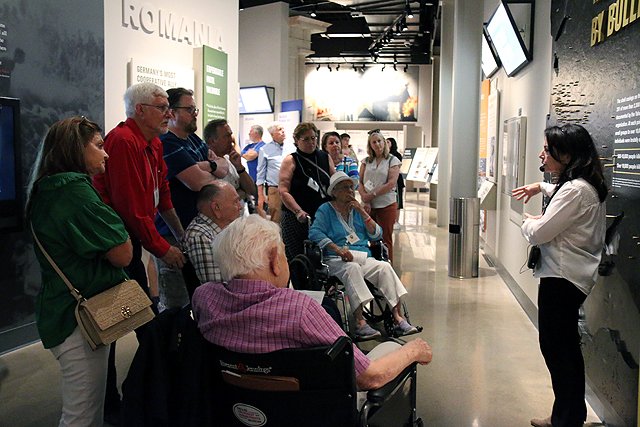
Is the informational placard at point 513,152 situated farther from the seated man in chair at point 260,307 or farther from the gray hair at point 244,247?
the gray hair at point 244,247

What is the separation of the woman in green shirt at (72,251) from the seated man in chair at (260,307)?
500 millimetres

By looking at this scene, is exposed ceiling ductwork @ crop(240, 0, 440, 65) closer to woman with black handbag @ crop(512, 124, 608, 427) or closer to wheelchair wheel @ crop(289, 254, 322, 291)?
wheelchair wheel @ crop(289, 254, 322, 291)

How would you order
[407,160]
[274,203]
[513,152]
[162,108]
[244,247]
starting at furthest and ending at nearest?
[407,160] → [274,203] → [513,152] → [162,108] → [244,247]

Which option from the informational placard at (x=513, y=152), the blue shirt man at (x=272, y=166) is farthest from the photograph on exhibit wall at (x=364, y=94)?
the informational placard at (x=513, y=152)

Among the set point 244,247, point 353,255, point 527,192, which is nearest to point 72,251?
point 244,247

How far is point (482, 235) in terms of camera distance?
9945 mm

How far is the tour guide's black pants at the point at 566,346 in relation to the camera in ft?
9.65

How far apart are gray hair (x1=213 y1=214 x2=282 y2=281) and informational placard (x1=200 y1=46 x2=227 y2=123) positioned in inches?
184

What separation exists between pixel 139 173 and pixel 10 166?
5.09 ft

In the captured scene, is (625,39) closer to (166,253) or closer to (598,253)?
(598,253)

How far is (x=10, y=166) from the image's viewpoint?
4.08 m

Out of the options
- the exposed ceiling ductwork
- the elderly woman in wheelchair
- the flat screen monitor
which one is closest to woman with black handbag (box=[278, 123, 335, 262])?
the elderly woman in wheelchair

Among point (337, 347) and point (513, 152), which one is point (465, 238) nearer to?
point (513, 152)

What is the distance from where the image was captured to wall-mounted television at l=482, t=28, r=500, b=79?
798 centimetres
